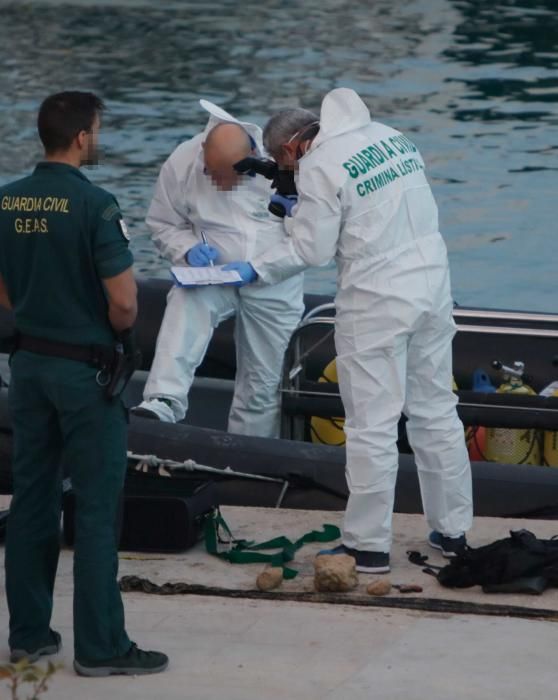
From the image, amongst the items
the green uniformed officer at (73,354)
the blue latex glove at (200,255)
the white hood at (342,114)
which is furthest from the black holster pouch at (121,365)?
the blue latex glove at (200,255)

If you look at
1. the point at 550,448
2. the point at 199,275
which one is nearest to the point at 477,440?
the point at 550,448

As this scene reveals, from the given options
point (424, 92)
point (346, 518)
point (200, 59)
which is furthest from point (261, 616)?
point (200, 59)

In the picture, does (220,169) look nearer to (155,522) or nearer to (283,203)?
(283,203)

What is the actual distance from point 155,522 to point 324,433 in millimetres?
1659

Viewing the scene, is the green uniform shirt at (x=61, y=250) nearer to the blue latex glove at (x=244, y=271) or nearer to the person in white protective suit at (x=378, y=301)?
the person in white protective suit at (x=378, y=301)

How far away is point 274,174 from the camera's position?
553 cm

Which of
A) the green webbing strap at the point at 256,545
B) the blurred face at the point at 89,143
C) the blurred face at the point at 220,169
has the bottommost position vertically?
the green webbing strap at the point at 256,545

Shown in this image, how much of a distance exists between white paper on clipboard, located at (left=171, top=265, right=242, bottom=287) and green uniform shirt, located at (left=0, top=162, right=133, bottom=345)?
2332 mm

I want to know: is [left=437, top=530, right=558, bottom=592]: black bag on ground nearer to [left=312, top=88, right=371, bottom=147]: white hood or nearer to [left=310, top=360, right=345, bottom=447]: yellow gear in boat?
[left=312, top=88, right=371, bottom=147]: white hood

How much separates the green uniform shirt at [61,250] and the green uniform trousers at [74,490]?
0.33ft

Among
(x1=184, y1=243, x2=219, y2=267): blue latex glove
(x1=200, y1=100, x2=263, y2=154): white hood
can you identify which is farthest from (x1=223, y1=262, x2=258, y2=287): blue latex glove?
(x1=200, y1=100, x2=263, y2=154): white hood

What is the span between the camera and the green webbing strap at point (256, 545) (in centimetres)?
500

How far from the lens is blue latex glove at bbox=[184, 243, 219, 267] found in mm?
6387

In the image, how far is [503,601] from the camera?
182 inches
